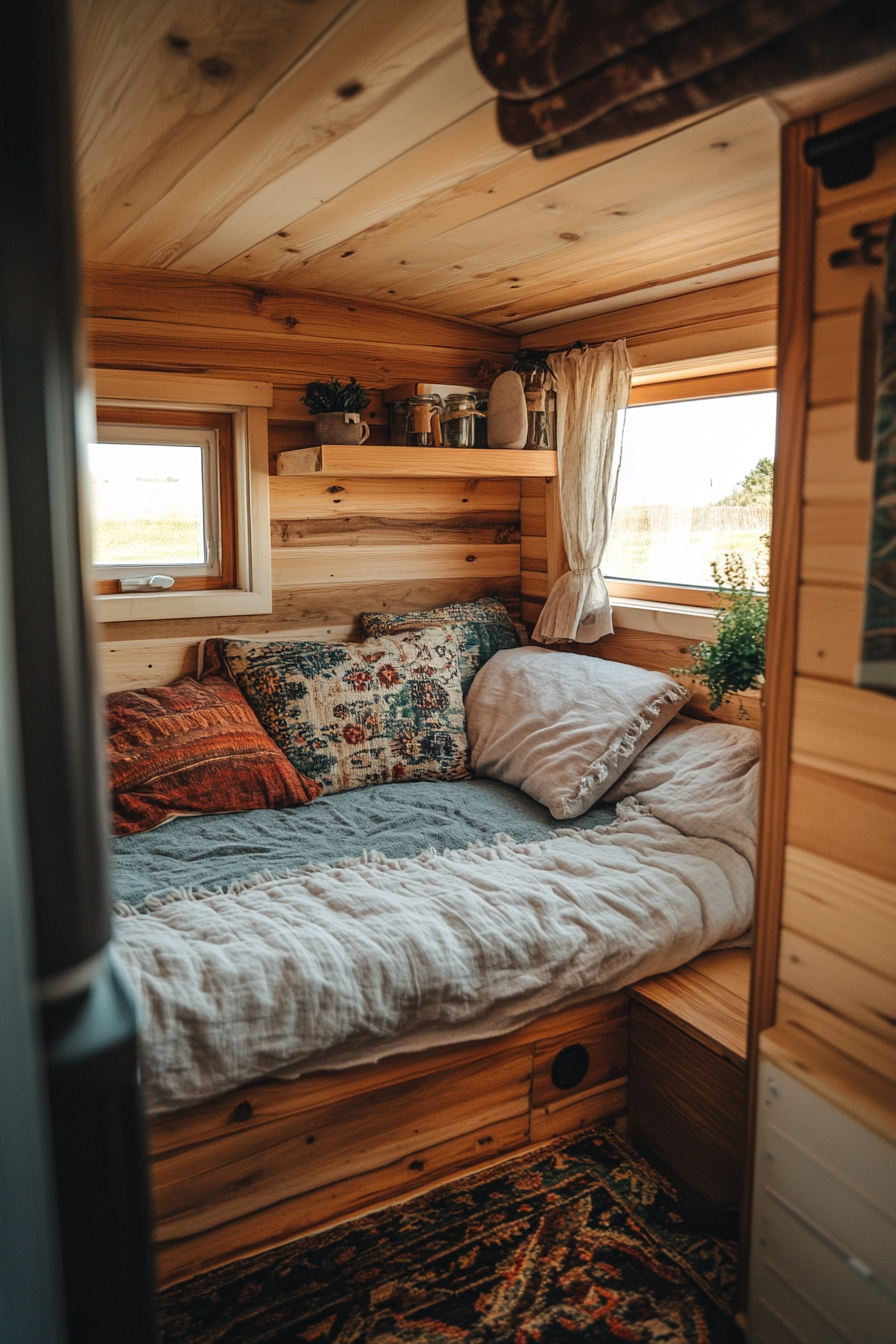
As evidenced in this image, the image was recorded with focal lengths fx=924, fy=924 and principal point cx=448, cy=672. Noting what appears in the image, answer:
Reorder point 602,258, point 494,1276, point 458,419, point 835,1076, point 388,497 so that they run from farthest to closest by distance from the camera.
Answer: point 388,497 → point 458,419 → point 602,258 → point 494,1276 → point 835,1076

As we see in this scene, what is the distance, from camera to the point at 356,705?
2705mm

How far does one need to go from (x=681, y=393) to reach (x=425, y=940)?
73.1 inches

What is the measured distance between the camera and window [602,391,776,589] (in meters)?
2.59

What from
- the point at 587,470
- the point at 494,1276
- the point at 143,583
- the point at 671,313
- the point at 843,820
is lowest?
the point at 494,1276

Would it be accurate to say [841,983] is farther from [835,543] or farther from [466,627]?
[466,627]

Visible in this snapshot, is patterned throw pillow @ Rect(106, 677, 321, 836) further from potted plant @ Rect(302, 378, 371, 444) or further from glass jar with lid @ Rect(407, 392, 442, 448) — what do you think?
glass jar with lid @ Rect(407, 392, 442, 448)

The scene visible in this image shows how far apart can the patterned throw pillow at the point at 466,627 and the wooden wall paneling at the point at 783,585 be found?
157 centimetres

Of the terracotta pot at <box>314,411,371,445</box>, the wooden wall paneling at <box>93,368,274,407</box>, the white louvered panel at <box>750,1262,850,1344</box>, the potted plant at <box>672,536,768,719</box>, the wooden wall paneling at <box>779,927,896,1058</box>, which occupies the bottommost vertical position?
the white louvered panel at <box>750,1262,850,1344</box>

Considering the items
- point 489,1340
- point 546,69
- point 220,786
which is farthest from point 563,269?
point 489,1340

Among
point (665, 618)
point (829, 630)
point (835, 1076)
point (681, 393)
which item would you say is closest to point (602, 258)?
point (681, 393)

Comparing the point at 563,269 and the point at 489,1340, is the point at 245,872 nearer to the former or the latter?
the point at 489,1340

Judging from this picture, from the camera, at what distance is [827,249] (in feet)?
4.13

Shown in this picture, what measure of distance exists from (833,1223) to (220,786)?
5.42ft

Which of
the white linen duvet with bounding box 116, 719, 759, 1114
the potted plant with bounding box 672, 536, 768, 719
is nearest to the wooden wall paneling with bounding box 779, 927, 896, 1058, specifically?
the white linen duvet with bounding box 116, 719, 759, 1114
